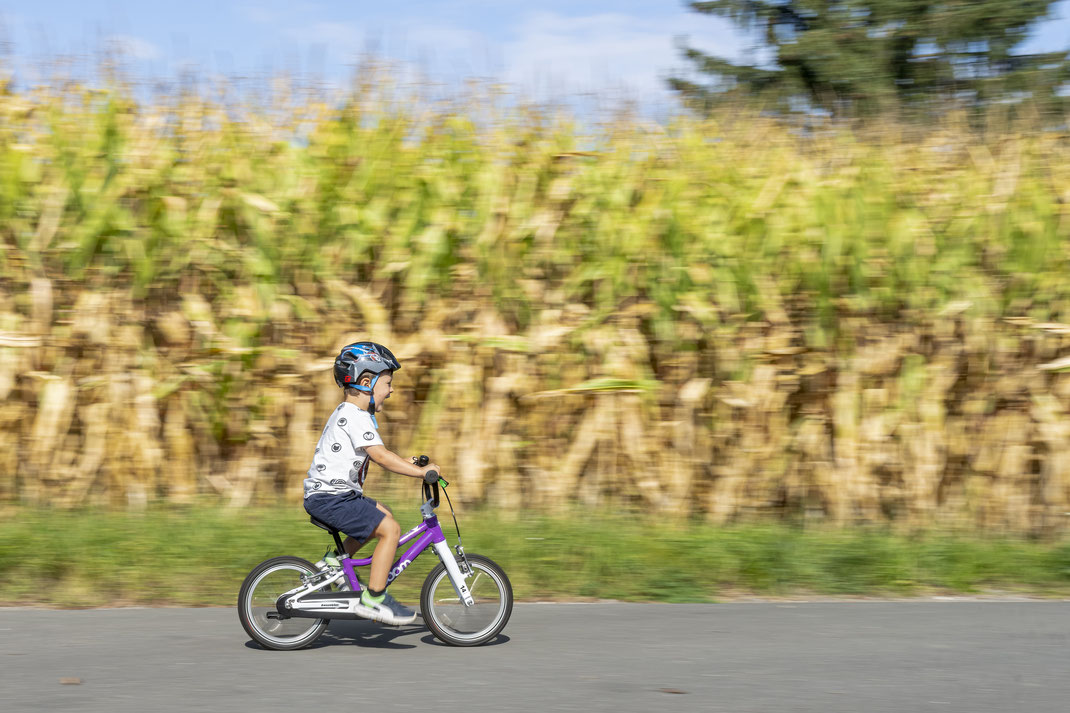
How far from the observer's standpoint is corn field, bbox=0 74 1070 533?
8555 mm

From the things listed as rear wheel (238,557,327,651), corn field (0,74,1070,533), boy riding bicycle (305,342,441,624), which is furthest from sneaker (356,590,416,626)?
corn field (0,74,1070,533)

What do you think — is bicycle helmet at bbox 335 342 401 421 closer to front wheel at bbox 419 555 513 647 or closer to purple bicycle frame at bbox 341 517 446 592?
purple bicycle frame at bbox 341 517 446 592

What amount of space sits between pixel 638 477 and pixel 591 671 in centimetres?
322

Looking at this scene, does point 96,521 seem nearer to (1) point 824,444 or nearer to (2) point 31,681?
(2) point 31,681

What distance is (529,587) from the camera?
726 centimetres

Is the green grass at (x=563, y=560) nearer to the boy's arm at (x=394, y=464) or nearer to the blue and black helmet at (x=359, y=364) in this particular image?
the boy's arm at (x=394, y=464)

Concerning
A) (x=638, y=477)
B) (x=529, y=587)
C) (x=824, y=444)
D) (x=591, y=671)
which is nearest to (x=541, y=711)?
(x=591, y=671)

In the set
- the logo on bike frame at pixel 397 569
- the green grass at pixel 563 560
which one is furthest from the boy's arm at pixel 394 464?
the green grass at pixel 563 560

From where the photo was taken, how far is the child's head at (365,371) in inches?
243

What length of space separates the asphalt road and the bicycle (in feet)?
0.42

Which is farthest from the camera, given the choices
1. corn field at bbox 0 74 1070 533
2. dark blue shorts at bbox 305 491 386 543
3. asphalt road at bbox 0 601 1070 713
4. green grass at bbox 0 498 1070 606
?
corn field at bbox 0 74 1070 533

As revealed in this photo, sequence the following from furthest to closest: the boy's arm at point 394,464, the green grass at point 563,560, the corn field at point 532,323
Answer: the corn field at point 532,323
the green grass at point 563,560
the boy's arm at point 394,464

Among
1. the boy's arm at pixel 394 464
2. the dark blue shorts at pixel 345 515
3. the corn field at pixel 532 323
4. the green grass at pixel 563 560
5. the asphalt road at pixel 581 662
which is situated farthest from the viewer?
the corn field at pixel 532 323

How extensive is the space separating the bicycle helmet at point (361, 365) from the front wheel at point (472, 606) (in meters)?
1.03
